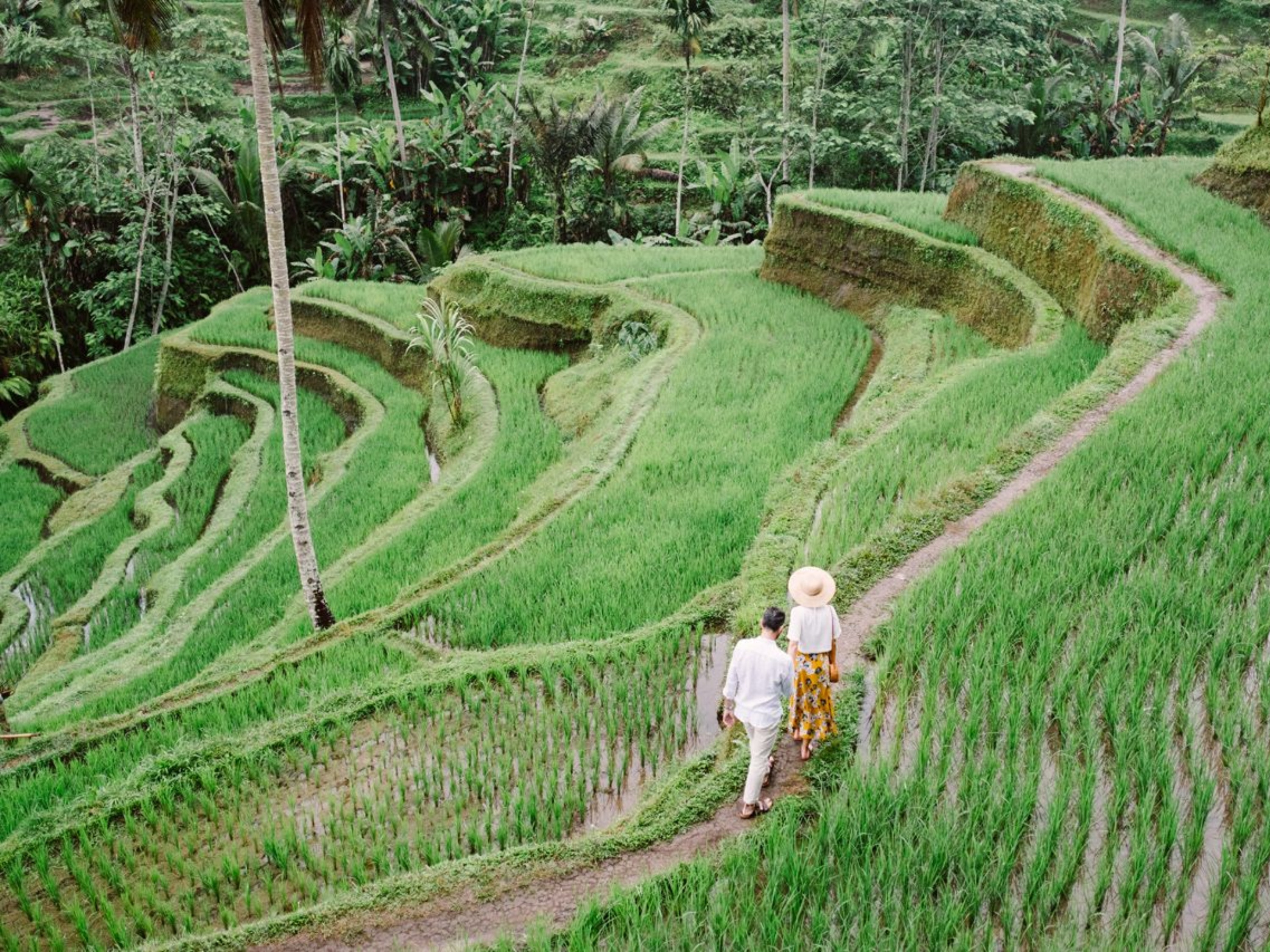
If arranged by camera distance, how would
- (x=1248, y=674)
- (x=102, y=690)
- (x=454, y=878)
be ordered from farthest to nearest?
(x=102, y=690)
(x=1248, y=674)
(x=454, y=878)

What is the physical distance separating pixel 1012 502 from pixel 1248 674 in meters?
1.85

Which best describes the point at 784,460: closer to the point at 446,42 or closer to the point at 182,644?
the point at 182,644

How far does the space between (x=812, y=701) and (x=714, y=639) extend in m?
1.70

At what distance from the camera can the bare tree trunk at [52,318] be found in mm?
19625

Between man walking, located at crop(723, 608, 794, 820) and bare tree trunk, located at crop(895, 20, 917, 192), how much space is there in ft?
52.1

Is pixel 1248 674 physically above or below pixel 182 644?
above

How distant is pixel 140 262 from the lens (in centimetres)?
1948

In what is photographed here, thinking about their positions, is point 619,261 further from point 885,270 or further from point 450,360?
point 450,360

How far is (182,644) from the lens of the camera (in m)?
7.81

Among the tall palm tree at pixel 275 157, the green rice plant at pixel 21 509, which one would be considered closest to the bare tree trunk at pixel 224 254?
the green rice plant at pixel 21 509

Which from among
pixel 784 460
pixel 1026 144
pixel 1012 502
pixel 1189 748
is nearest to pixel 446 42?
pixel 1026 144

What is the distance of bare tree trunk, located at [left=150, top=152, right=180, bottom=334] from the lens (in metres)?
19.5

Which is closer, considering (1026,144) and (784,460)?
(784,460)

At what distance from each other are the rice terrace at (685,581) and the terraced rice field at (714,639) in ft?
0.09
